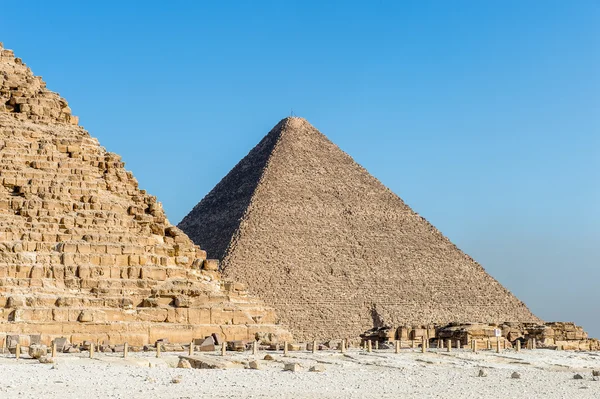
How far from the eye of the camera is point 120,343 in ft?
89.4

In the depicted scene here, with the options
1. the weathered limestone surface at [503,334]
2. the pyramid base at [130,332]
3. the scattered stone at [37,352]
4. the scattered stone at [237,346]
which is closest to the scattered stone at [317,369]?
the scattered stone at [237,346]

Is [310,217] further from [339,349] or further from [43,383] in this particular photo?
[43,383]

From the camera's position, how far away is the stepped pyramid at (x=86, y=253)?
27156 mm

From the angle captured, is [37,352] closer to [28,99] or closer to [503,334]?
[28,99]

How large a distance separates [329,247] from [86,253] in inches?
3264

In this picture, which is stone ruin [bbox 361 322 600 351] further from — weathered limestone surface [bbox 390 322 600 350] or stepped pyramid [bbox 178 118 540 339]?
stepped pyramid [bbox 178 118 540 339]

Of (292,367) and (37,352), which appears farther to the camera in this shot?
(37,352)

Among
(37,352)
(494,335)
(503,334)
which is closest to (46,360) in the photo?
(37,352)

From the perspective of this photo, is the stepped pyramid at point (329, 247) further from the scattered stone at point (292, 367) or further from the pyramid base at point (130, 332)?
the scattered stone at point (292, 367)

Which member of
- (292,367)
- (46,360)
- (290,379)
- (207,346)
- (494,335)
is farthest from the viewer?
(494,335)

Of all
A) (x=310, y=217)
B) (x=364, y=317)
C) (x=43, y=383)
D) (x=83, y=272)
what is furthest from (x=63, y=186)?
(x=310, y=217)

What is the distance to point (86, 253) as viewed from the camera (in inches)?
1118

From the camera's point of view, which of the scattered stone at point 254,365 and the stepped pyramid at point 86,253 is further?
the stepped pyramid at point 86,253

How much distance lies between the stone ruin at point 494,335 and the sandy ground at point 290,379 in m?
10.6
